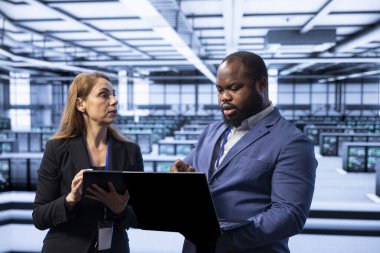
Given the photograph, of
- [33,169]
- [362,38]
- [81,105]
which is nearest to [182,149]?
[33,169]

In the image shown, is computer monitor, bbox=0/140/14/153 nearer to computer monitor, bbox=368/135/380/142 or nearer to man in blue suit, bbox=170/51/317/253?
computer monitor, bbox=368/135/380/142

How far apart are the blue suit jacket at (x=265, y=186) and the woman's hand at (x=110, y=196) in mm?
382

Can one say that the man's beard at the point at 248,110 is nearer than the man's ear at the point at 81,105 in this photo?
Yes

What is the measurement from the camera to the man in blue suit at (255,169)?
1.59m

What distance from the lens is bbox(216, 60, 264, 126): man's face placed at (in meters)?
1.71

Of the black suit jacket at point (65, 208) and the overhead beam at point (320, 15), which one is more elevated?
the overhead beam at point (320, 15)

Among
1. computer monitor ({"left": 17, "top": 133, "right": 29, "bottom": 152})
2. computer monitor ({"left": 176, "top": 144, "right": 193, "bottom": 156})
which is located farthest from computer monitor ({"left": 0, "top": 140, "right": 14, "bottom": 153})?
computer monitor ({"left": 176, "top": 144, "right": 193, "bottom": 156})

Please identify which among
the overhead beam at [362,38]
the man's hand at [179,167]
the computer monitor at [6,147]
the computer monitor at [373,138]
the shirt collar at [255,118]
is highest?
the overhead beam at [362,38]

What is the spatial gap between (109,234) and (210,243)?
2.17 ft

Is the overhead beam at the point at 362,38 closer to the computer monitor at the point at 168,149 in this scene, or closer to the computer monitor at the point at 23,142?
the computer monitor at the point at 168,149

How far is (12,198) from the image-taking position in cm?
332

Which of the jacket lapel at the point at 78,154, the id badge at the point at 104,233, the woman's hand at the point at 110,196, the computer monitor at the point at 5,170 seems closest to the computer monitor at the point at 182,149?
the computer monitor at the point at 5,170

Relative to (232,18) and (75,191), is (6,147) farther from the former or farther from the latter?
(75,191)

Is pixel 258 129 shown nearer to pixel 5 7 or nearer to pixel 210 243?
pixel 210 243
